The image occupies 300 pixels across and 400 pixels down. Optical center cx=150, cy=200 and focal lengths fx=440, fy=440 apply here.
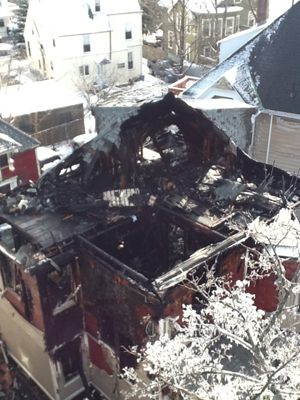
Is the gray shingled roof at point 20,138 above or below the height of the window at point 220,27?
below

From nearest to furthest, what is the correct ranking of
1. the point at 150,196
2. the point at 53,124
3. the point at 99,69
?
1. the point at 150,196
2. the point at 53,124
3. the point at 99,69

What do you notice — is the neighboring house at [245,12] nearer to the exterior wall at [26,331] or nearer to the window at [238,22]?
the window at [238,22]

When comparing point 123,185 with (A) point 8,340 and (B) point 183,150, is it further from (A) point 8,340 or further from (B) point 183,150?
(A) point 8,340

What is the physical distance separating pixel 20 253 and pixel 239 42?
2043 centimetres

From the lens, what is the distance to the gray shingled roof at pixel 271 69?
22656mm

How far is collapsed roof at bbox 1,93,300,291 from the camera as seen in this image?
14.2 meters

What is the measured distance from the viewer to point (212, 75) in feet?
85.5

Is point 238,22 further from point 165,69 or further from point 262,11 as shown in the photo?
point 262,11

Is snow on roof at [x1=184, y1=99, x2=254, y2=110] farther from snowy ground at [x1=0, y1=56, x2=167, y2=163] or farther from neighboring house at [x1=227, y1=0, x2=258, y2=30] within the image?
neighboring house at [x1=227, y1=0, x2=258, y2=30]

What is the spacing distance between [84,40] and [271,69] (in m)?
26.7

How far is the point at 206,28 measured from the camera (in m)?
54.4

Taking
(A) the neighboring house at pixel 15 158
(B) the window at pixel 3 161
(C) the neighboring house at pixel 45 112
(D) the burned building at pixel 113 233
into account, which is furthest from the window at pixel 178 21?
(D) the burned building at pixel 113 233

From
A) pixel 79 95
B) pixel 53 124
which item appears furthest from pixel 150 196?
pixel 79 95

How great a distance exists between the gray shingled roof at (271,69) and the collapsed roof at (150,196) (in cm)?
771
